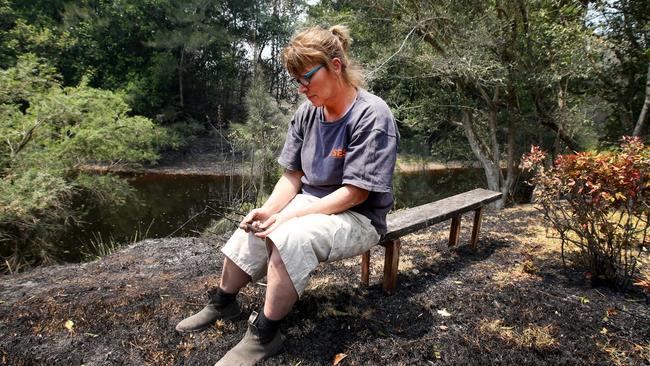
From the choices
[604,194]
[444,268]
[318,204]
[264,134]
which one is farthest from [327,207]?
[264,134]

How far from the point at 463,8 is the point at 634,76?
10.8 ft

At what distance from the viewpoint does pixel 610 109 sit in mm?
8062

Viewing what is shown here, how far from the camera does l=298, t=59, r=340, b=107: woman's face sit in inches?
74.5

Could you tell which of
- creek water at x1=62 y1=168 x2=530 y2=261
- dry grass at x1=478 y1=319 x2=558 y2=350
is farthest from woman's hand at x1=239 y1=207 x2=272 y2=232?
creek water at x1=62 y1=168 x2=530 y2=261

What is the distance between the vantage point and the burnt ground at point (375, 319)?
1842mm

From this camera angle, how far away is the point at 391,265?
8.05 ft

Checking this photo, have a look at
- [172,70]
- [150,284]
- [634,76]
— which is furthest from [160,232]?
[172,70]

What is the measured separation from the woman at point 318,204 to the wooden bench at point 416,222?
1.17ft

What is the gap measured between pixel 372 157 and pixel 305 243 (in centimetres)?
51

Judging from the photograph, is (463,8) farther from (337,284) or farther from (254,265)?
(254,265)

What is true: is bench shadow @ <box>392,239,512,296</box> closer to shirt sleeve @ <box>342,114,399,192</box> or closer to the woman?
the woman

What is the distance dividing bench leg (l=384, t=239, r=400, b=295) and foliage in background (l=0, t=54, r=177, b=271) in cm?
490

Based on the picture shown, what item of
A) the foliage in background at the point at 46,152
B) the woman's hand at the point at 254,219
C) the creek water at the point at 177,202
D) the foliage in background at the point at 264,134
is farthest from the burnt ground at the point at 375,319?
the foliage in background at the point at 264,134

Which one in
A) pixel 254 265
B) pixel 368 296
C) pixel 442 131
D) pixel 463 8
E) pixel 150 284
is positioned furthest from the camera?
pixel 442 131
